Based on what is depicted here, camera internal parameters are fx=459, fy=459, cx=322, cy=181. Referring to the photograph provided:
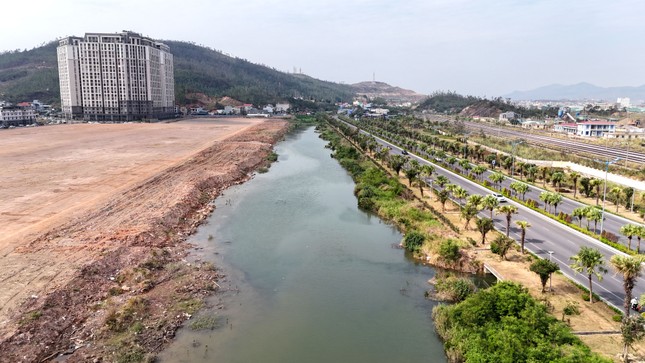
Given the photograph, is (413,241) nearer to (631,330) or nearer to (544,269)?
(544,269)

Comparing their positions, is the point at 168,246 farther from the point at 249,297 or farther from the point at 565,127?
the point at 565,127

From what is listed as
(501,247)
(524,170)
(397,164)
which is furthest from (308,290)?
(524,170)

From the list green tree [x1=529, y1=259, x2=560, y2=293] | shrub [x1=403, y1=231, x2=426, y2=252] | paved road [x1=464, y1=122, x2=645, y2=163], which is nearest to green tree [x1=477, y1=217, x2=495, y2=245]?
shrub [x1=403, y1=231, x2=426, y2=252]

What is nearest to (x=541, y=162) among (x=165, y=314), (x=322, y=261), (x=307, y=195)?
(x=307, y=195)

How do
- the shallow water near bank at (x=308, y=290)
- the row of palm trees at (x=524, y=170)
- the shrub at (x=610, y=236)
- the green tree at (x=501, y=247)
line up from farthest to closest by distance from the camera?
1. the row of palm trees at (x=524, y=170)
2. the shrub at (x=610, y=236)
3. the green tree at (x=501, y=247)
4. the shallow water near bank at (x=308, y=290)

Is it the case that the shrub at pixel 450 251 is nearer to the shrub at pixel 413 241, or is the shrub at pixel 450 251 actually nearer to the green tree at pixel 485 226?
the green tree at pixel 485 226

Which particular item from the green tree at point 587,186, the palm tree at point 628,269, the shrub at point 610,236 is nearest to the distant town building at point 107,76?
the green tree at point 587,186
